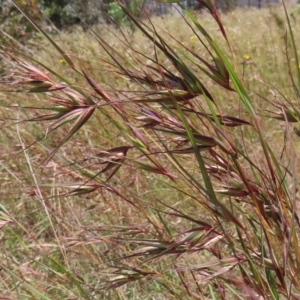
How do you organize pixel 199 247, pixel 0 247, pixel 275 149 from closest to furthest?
pixel 199 247 → pixel 0 247 → pixel 275 149

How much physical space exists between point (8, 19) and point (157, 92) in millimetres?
3749

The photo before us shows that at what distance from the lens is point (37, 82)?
67 centimetres

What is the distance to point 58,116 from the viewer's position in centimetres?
66

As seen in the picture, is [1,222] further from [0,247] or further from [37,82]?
[0,247]

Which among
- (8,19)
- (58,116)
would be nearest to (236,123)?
(58,116)

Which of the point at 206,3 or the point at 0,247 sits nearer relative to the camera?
the point at 206,3

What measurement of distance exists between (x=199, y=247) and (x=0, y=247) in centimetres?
83

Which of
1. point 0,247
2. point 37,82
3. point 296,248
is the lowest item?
point 0,247

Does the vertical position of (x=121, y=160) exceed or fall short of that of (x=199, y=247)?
it exceeds it

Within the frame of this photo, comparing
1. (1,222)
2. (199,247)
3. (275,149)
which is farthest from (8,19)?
(199,247)

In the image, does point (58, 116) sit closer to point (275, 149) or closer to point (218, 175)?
point (218, 175)

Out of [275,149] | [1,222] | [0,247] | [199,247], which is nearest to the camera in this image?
Result: [199,247]

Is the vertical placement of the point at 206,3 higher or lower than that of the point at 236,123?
higher

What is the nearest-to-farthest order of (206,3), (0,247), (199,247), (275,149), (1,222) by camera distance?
(206,3) < (199,247) < (1,222) < (0,247) < (275,149)
